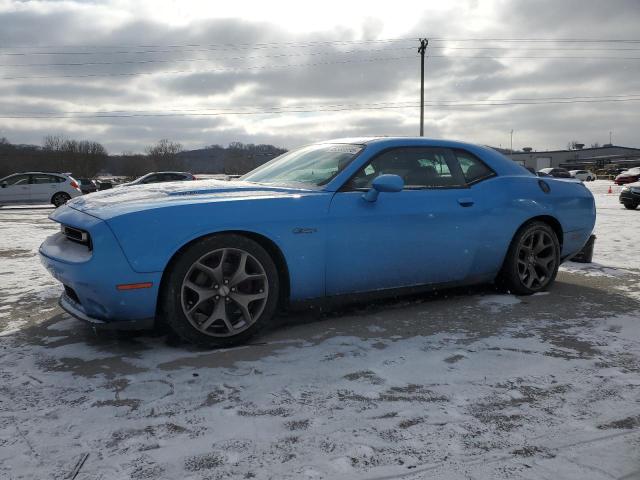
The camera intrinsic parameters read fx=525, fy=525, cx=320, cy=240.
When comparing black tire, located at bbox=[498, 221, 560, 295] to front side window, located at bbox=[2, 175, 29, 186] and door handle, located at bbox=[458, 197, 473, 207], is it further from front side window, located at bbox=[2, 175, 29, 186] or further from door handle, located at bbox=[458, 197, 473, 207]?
front side window, located at bbox=[2, 175, 29, 186]

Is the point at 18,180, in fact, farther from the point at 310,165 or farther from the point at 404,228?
the point at 404,228

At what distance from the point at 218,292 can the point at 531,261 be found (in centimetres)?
278

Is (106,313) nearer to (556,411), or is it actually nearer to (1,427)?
(1,427)

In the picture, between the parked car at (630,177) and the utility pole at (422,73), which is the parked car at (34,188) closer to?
the utility pole at (422,73)

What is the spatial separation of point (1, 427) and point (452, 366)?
2.18m

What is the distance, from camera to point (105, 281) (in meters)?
2.90

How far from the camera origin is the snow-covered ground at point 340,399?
6.37ft

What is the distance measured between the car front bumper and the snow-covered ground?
24 centimetres

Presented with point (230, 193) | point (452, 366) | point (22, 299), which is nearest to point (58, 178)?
point (22, 299)

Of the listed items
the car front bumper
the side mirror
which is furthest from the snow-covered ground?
the side mirror

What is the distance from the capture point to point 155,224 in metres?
2.97

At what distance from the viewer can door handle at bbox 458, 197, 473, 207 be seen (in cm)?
405

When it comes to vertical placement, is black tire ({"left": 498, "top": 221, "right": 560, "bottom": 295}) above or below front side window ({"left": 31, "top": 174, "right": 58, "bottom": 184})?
below

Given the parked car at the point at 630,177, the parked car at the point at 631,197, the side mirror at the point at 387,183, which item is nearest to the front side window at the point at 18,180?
the side mirror at the point at 387,183
